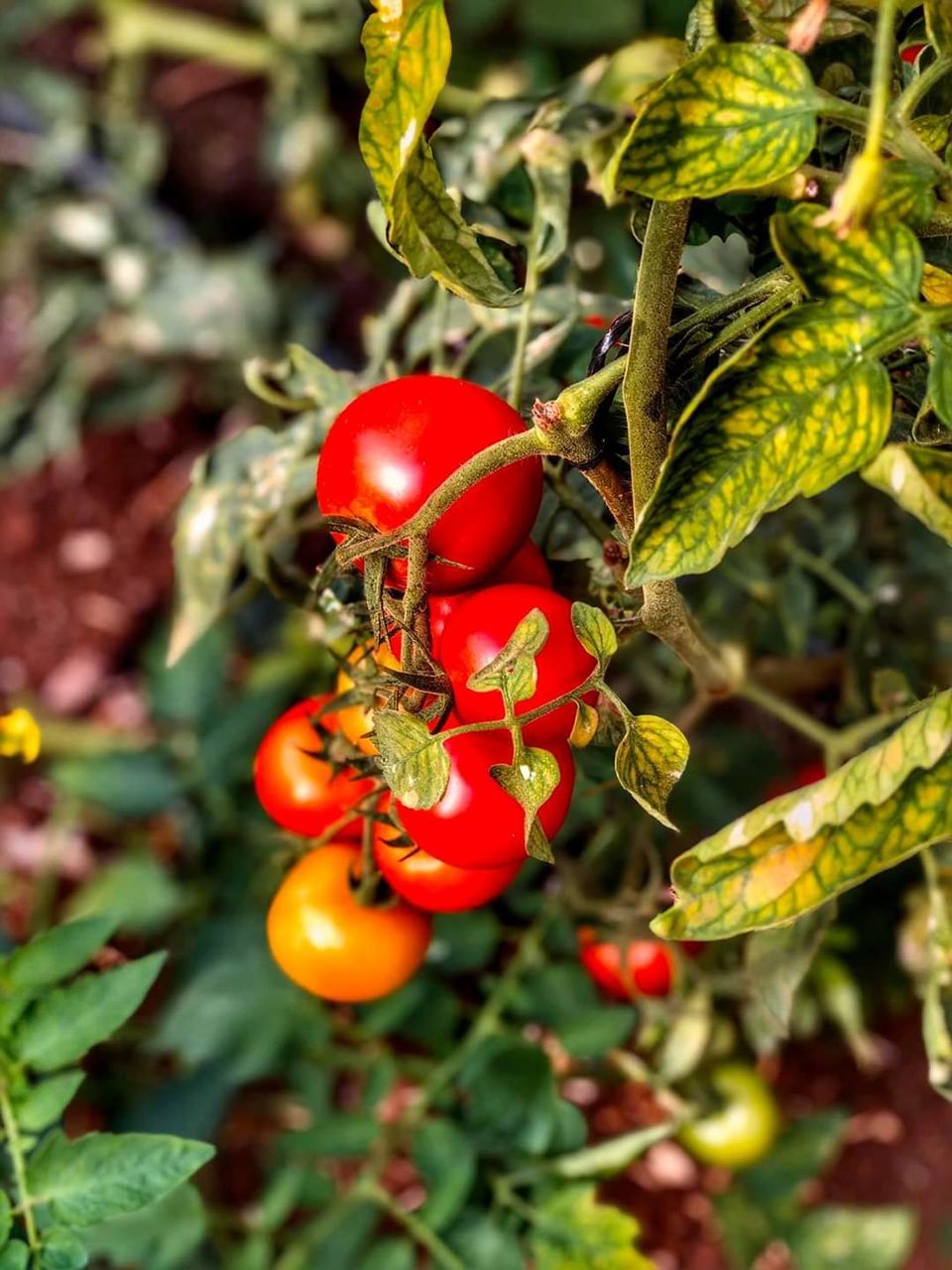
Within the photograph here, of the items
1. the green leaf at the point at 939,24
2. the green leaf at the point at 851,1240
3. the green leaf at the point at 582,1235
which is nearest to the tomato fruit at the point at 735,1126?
the green leaf at the point at 851,1240

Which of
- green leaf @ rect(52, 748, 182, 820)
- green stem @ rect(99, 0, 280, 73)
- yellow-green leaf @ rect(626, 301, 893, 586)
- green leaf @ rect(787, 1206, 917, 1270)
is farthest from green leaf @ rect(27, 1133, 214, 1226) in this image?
green stem @ rect(99, 0, 280, 73)

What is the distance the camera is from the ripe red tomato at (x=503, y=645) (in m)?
0.54

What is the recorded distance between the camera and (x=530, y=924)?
96cm

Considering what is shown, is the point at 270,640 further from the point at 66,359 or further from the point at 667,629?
the point at 667,629

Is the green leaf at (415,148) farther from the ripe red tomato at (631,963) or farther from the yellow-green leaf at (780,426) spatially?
the ripe red tomato at (631,963)

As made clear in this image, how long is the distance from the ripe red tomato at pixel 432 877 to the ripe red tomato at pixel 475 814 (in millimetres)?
42

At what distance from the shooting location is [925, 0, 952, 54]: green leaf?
448 millimetres

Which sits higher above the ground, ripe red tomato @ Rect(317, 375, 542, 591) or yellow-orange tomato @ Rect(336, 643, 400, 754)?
ripe red tomato @ Rect(317, 375, 542, 591)

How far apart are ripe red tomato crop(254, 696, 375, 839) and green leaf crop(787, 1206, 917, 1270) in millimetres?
661

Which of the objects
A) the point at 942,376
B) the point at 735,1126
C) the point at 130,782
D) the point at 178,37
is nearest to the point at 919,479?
the point at 942,376

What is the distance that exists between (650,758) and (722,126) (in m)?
0.24

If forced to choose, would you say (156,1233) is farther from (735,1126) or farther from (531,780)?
(531,780)

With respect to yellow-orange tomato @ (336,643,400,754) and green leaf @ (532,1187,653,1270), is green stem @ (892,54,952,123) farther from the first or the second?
green leaf @ (532,1187,653,1270)

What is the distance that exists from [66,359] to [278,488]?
83cm
